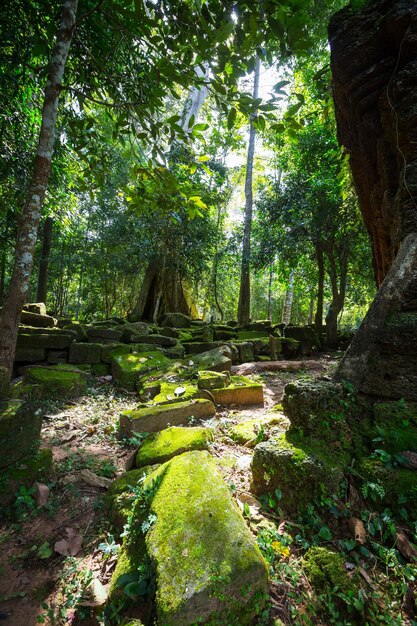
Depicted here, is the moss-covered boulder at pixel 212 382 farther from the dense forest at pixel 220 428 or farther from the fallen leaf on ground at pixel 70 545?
the fallen leaf on ground at pixel 70 545

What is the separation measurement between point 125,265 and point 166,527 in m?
14.5

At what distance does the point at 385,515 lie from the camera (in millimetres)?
1750

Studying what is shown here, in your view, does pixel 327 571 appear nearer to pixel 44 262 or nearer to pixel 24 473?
pixel 24 473

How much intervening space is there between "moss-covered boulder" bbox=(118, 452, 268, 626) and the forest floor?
26 centimetres

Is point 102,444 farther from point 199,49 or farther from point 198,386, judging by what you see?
point 199,49

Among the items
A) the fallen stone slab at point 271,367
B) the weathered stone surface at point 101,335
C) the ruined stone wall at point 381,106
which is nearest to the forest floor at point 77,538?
the ruined stone wall at point 381,106

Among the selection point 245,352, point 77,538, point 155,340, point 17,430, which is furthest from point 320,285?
point 77,538

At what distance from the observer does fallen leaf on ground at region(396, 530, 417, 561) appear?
1.55 meters

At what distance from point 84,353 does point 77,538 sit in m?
4.45

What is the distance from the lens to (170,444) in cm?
250

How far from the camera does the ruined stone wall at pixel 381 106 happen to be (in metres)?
2.64

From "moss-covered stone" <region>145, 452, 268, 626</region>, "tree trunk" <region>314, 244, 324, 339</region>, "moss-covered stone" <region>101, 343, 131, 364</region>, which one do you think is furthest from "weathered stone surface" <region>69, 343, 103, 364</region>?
"tree trunk" <region>314, 244, 324, 339</region>

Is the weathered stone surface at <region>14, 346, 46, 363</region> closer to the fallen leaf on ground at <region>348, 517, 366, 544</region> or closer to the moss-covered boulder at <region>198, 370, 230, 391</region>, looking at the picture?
the moss-covered boulder at <region>198, 370, 230, 391</region>

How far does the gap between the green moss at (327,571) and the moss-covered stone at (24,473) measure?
2.10 metres
